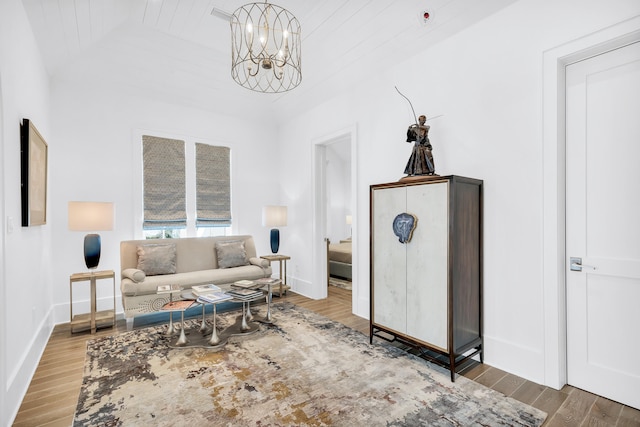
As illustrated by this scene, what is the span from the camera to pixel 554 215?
2.33 meters

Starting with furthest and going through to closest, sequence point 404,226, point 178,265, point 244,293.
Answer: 1. point 178,265
2. point 244,293
3. point 404,226

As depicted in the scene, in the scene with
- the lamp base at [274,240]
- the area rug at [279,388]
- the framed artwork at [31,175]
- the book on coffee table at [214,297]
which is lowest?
the area rug at [279,388]

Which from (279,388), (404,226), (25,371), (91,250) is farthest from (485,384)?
(91,250)

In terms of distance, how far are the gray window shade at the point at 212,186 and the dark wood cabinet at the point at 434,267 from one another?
3.07 meters

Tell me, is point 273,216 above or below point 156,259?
above

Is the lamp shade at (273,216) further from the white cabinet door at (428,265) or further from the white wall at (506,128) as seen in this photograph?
the white cabinet door at (428,265)

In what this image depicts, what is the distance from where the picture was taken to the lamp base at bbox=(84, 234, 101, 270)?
3.62 metres

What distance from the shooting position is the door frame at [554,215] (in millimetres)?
2314

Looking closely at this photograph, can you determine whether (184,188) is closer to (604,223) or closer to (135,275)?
(135,275)

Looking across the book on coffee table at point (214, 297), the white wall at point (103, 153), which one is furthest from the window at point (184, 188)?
the book on coffee table at point (214, 297)

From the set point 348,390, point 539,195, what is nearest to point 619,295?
point 539,195

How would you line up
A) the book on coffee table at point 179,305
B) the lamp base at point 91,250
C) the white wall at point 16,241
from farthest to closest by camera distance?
the lamp base at point 91,250 < the book on coffee table at point 179,305 < the white wall at point 16,241

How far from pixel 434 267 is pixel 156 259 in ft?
11.2

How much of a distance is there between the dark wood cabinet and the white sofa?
2.28 metres
